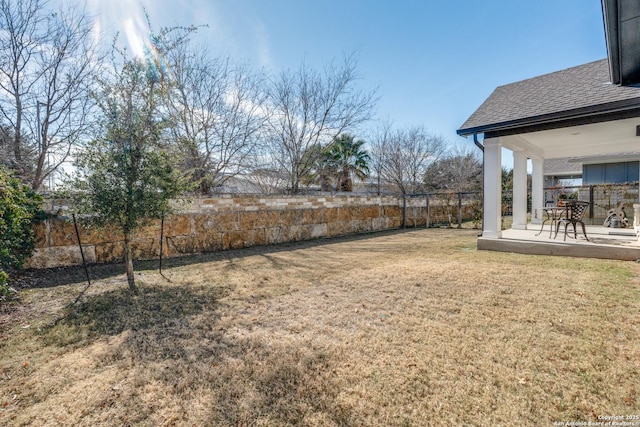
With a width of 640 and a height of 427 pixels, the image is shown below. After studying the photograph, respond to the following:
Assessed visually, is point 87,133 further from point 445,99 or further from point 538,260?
point 445,99

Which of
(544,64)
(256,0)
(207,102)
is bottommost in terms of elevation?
(207,102)

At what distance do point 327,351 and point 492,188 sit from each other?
20.2 feet

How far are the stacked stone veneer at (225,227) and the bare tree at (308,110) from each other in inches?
83.8

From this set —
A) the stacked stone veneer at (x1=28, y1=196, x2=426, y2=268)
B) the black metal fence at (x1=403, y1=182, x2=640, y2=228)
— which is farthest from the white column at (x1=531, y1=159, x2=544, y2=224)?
the stacked stone veneer at (x1=28, y1=196, x2=426, y2=268)

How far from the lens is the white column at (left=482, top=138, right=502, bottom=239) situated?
688cm

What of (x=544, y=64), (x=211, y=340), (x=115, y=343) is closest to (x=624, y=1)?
(x=211, y=340)

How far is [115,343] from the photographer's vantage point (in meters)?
2.72

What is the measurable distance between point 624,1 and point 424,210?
1063 cm

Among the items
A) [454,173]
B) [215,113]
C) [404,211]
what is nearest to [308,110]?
[215,113]

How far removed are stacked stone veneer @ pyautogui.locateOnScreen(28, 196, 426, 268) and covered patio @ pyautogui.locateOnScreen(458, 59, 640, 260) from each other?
4343 millimetres

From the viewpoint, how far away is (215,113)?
881 centimetres

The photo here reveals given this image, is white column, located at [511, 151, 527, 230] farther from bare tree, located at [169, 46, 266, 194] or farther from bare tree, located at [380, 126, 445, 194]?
bare tree, located at [380, 126, 445, 194]

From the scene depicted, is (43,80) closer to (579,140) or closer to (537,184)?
(579,140)

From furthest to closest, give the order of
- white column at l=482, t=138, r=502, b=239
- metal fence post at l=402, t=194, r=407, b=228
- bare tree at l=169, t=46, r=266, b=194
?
metal fence post at l=402, t=194, r=407, b=228
bare tree at l=169, t=46, r=266, b=194
white column at l=482, t=138, r=502, b=239
